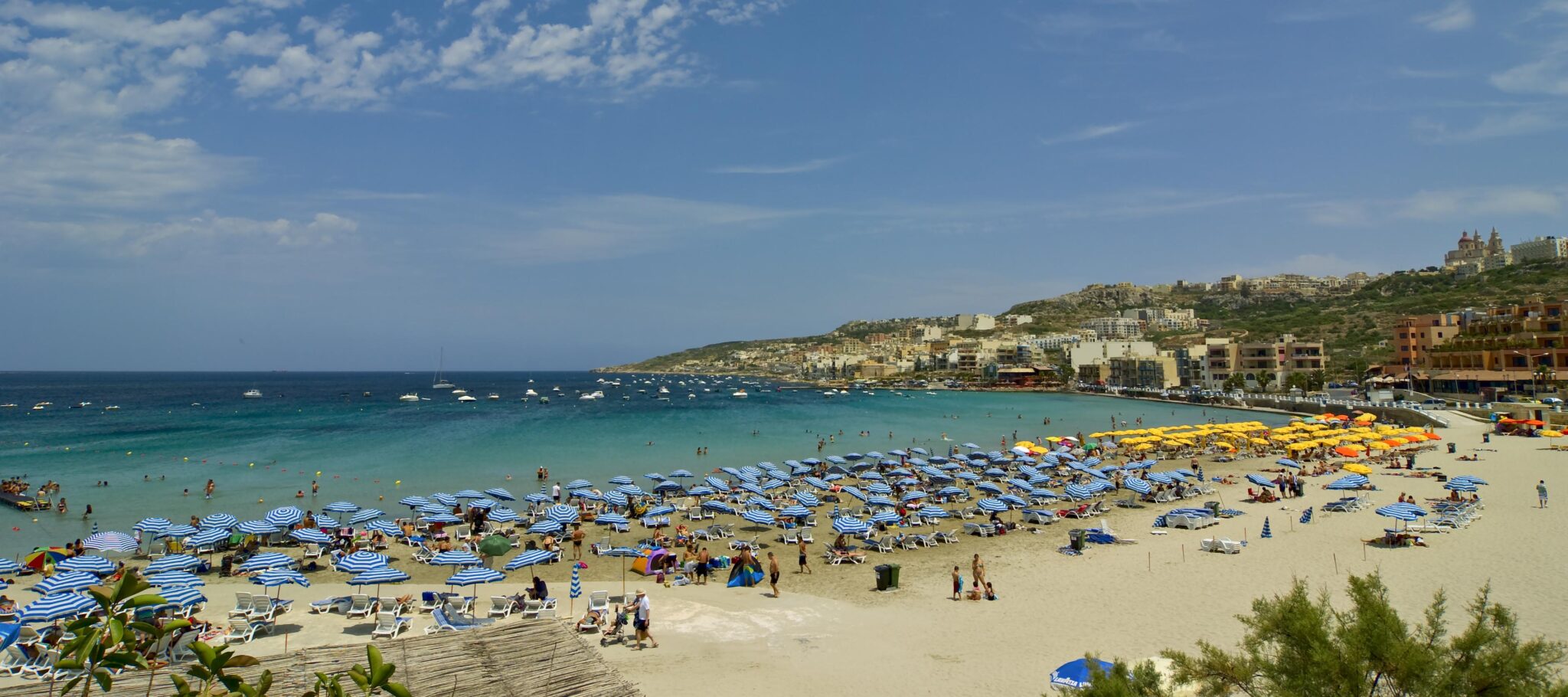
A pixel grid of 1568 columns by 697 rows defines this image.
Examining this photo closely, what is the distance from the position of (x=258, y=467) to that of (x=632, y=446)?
17177mm

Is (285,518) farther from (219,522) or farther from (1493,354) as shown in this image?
(1493,354)

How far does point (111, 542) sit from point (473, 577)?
10956 millimetres

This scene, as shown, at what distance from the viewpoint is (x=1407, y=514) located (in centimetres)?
1764

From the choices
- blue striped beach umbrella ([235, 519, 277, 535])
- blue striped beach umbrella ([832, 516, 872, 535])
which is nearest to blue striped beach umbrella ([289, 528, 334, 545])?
blue striped beach umbrella ([235, 519, 277, 535])

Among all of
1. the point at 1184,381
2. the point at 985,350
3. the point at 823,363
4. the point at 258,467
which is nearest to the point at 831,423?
the point at 258,467

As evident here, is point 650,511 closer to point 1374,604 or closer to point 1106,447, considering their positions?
point 1374,604

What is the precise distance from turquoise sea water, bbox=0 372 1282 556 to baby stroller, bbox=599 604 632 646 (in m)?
17.0

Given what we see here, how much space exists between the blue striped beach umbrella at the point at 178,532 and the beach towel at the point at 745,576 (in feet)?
44.2

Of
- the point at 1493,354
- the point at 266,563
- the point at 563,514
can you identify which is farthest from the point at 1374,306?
the point at 266,563

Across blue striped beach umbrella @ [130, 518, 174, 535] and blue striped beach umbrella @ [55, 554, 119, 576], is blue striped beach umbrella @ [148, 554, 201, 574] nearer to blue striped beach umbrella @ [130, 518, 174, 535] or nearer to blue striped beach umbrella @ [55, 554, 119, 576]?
blue striped beach umbrella @ [55, 554, 119, 576]

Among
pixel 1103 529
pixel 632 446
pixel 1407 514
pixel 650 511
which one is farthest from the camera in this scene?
pixel 632 446

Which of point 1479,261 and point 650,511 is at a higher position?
point 1479,261

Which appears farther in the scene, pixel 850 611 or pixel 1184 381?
pixel 1184 381

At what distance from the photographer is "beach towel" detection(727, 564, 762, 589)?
15719 millimetres
